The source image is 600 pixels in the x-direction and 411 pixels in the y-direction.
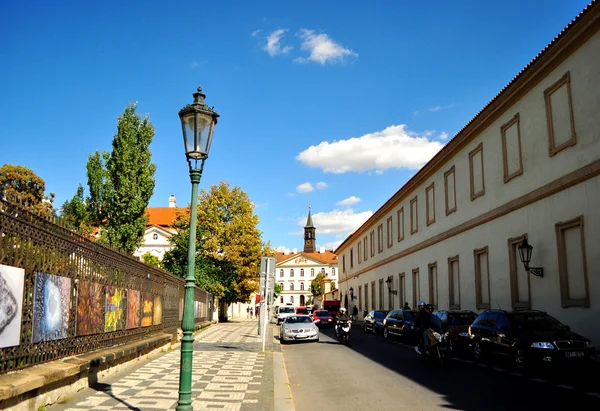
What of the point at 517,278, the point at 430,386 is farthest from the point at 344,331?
the point at 430,386

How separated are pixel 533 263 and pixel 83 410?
52.5 feet

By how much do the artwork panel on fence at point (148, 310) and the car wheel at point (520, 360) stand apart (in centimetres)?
997

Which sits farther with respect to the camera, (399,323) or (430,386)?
(399,323)

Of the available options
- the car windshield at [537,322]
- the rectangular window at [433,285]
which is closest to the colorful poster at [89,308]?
the car windshield at [537,322]

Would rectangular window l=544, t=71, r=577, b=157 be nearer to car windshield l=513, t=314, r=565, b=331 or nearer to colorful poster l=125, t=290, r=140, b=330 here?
car windshield l=513, t=314, r=565, b=331

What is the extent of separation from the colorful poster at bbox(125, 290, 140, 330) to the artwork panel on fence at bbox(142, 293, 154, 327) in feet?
2.68

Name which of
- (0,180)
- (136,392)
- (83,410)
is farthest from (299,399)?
(0,180)

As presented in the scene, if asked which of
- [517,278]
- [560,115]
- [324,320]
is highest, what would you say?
[560,115]

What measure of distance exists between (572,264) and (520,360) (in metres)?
5.24

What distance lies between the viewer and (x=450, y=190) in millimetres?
28891

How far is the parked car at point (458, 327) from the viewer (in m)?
18.3

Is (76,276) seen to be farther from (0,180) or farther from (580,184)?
(0,180)

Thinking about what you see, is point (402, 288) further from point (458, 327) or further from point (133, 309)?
point (133, 309)

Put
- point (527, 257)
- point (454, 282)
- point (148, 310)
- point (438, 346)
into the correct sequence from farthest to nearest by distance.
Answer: point (454, 282) < point (527, 257) < point (148, 310) < point (438, 346)
